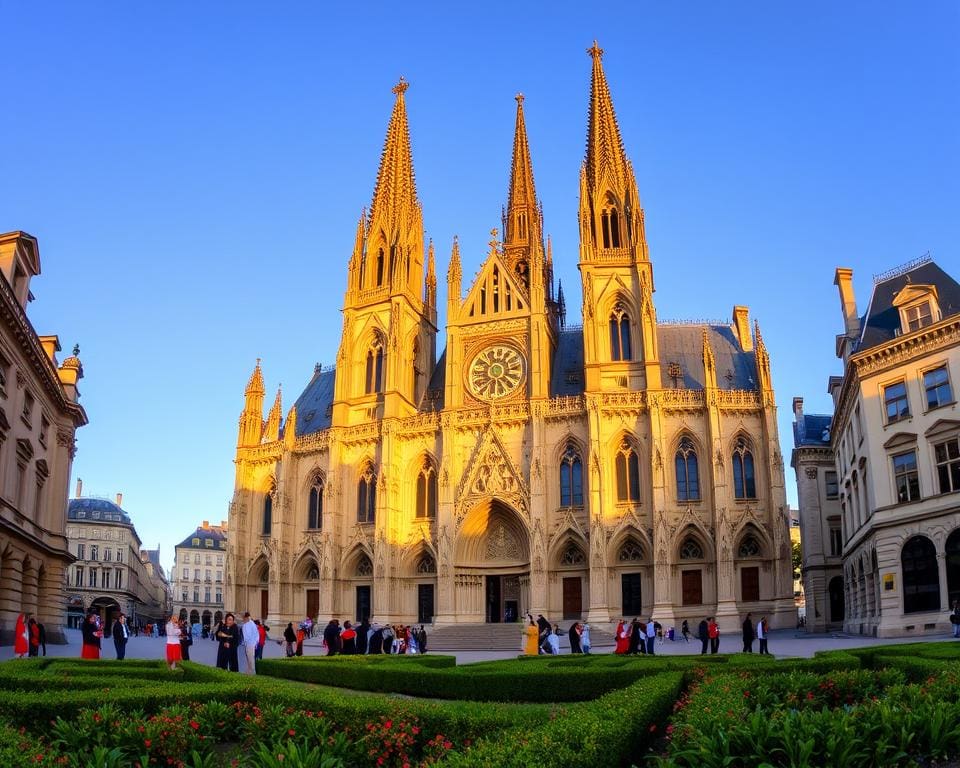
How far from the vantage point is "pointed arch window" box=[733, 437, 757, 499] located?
4992 centimetres

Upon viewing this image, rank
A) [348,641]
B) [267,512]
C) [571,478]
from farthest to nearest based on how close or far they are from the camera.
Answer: [267,512] < [571,478] < [348,641]

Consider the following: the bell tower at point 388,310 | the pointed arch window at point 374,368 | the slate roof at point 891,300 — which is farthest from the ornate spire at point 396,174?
the slate roof at point 891,300

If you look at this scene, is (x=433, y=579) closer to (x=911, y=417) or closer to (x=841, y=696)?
(x=911, y=417)

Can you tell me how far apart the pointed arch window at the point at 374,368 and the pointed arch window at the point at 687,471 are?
20248 mm

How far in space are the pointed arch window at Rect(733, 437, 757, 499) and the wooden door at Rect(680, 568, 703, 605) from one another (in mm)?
5007

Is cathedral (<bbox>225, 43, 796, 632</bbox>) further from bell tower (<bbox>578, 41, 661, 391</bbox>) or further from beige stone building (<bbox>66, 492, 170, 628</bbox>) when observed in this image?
beige stone building (<bbox>66, 492, 170, 628</bbox>)

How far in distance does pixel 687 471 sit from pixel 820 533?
1025 centimetres

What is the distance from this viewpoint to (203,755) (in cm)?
1028

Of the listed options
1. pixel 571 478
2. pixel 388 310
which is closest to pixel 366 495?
pixel 388 310

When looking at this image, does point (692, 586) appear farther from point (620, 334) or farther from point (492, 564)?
point (620, 334)

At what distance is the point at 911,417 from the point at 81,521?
3710 inches

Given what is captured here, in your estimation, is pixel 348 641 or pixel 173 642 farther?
pixel 348 641

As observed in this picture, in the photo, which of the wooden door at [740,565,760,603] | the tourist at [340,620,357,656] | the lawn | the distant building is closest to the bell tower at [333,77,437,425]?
the wooden door at [740,565,760,603]

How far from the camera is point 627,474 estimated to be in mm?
51312
